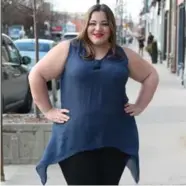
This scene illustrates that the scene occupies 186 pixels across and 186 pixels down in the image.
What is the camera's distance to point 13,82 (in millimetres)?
11023

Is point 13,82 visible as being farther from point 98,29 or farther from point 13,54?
point 98,29

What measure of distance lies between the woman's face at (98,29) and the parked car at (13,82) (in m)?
6.83

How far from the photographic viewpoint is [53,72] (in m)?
3.60

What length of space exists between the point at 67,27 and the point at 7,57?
59019mm

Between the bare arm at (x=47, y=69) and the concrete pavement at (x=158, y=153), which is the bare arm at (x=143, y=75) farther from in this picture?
the concrete pavement at (x=158, y=153)

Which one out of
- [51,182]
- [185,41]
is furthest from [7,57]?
[185,41]

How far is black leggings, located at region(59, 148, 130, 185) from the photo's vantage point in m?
3.56

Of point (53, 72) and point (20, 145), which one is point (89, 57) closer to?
point (53, 72)

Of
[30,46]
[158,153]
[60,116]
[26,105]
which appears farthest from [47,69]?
[30,46]

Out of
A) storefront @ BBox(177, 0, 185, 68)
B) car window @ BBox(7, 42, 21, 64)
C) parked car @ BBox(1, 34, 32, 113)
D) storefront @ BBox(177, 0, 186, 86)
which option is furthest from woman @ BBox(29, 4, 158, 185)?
storefront @ BBox(177, 0, 185, 68)

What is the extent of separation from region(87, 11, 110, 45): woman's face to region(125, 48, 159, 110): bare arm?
0.64 ft

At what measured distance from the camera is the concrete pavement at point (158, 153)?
6457 mm

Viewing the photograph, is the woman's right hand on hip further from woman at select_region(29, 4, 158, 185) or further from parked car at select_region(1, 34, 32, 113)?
parked car at select_region(1, 34, 32, 113)

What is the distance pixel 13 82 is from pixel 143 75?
747cm
